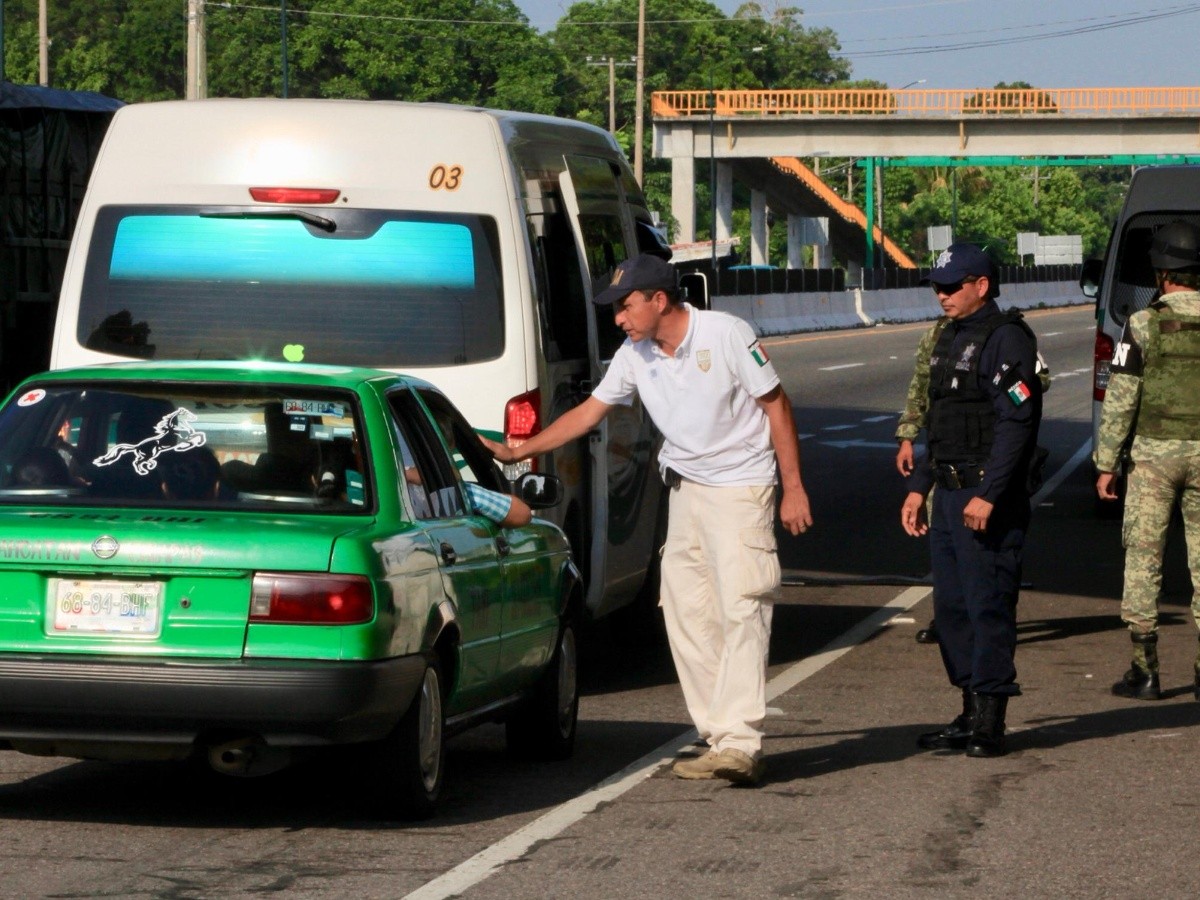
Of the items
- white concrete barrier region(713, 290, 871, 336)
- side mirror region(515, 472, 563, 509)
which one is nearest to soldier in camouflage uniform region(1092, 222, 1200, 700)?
side mirror region(515, 472, 563, 509)

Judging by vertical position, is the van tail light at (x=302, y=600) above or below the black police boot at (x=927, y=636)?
above

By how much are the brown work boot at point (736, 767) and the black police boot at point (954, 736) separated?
1.14m

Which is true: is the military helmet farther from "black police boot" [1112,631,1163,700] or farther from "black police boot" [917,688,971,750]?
"black police boot" [917,688,971,750]

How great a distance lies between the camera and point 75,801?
7668 mm

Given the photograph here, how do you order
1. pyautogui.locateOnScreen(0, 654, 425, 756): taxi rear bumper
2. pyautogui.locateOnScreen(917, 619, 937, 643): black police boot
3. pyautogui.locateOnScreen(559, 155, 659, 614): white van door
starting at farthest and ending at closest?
pyautogui.locateOnScreen(917, 619, 937, 643): black police boot, pyautogui.locateOnScreen(559, 155, 659, 614): white van door, pyautogui.locateOnScreen(0, 654, 425, 756): taxi rear bumper

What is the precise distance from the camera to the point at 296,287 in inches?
383

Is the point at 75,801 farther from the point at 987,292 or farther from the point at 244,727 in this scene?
the point at 987,292

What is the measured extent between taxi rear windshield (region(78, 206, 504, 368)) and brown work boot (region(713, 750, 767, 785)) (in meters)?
2.31

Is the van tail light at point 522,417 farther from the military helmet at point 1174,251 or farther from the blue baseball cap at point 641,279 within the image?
the military helmet at point 1174,251

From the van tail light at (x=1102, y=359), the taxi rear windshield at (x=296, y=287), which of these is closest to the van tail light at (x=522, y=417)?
the taxi rear windshield at (x=296, y=287)

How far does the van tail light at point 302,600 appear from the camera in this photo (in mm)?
6719

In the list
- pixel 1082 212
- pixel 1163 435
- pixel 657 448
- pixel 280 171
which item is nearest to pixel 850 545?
pixel 657 448

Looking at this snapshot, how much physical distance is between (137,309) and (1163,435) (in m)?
4.34

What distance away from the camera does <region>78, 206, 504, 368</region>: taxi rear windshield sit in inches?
381
